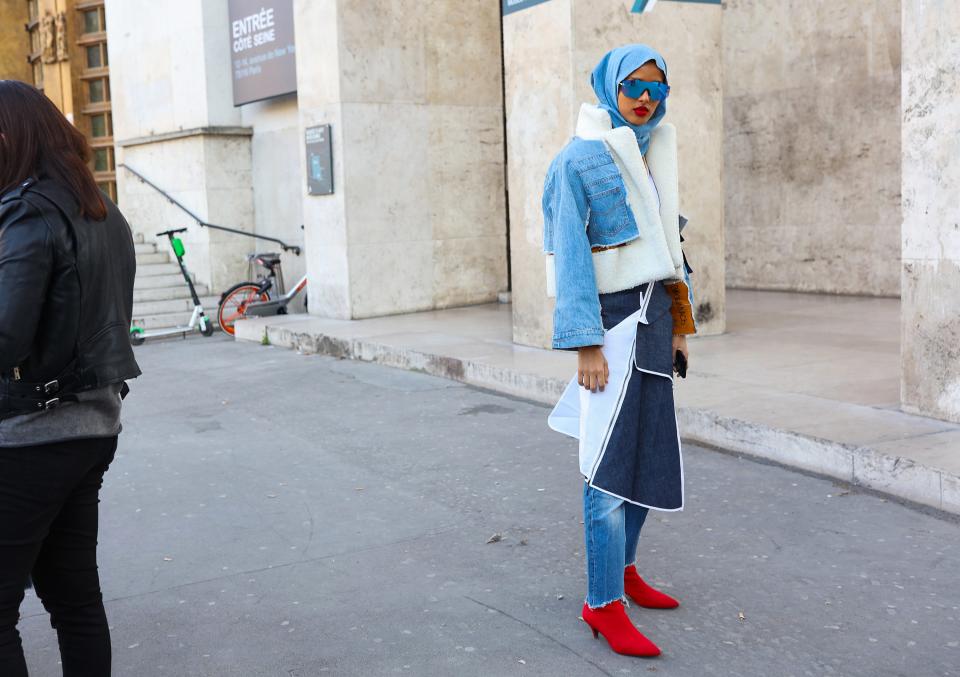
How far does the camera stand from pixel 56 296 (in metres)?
2.80

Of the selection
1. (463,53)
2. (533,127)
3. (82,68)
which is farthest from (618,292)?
(82,68)

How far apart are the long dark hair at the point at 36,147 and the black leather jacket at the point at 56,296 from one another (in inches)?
1.2

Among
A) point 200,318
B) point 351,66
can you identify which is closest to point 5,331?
point 351,66

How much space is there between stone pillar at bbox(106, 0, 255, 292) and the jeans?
1305 centimetres

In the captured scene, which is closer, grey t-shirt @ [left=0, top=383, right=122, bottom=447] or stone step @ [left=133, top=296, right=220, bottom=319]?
grey t-shirt @ [left=0, top=383, right=122, bottom=447]

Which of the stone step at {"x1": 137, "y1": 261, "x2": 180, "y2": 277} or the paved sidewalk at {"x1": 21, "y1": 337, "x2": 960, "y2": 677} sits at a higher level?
the stone step at {"x1": 137, "y1": 261, "x2": 180, "y2": 277}

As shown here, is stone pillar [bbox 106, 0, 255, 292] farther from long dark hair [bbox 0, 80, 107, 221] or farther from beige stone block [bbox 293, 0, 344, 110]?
long dark hair [bbox 0, 80, 107, 221]

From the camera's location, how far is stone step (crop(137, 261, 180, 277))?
15687 millimetres

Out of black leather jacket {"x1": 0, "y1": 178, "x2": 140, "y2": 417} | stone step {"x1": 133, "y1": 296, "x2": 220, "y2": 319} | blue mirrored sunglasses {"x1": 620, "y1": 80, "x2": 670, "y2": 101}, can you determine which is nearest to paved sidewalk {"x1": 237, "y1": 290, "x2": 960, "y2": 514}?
stone step {"x1": 133, "y1": 296, "x2": 220, "y2": 319}

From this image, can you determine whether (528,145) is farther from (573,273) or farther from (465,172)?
(573,273)

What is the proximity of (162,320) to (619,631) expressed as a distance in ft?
38.3

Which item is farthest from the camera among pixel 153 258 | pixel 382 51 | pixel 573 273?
pixel 153 258

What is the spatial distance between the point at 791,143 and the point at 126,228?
11035 mm

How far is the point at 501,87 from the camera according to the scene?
13.8 metres
